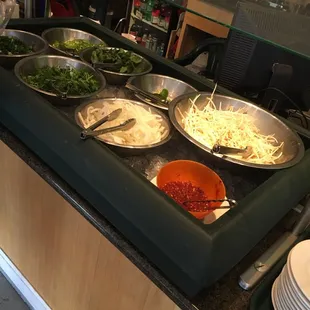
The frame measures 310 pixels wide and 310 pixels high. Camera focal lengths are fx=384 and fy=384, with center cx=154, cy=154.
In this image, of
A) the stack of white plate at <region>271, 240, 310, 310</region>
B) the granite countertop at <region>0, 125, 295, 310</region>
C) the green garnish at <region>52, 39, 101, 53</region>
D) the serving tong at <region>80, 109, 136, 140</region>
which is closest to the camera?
the stack of white plate at <region>271, 240, 310, 310</region>

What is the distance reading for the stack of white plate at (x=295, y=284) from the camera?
656mm

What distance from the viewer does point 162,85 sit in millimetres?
1287

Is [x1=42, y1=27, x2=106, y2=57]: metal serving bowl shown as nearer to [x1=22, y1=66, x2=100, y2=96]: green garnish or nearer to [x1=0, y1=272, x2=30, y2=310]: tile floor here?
[x1=22, y1=66, x2=100, y2=96]: green garnish

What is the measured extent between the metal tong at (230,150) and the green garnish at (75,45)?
0.70 m

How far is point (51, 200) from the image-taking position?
3.36ft

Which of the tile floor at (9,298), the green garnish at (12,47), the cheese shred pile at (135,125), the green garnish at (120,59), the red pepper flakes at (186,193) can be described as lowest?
the tile floor at (9,298)

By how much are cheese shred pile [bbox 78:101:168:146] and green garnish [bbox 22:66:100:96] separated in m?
0.10

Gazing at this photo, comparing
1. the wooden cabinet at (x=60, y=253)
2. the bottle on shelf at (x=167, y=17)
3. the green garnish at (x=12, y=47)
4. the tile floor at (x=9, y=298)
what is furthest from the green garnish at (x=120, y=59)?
the bottle on shelf at (x=167, y=17)

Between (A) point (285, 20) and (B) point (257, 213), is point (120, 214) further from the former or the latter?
(A) point (285, 20)

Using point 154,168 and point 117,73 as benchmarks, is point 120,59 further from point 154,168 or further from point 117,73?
point 154,168

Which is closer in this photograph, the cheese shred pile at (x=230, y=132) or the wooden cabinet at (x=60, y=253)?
the wooden cabinet at (x=60, y=253)

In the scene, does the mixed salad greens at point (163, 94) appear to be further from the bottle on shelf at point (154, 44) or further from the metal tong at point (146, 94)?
the bottle on shelf at point (154, 44)

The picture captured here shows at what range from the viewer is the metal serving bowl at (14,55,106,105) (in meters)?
1.07

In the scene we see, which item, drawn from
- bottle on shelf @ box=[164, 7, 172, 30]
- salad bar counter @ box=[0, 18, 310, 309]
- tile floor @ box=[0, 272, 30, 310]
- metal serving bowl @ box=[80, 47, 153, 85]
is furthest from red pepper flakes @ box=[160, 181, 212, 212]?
bottle on shelf @ box=[164, 7, 172, 30]
